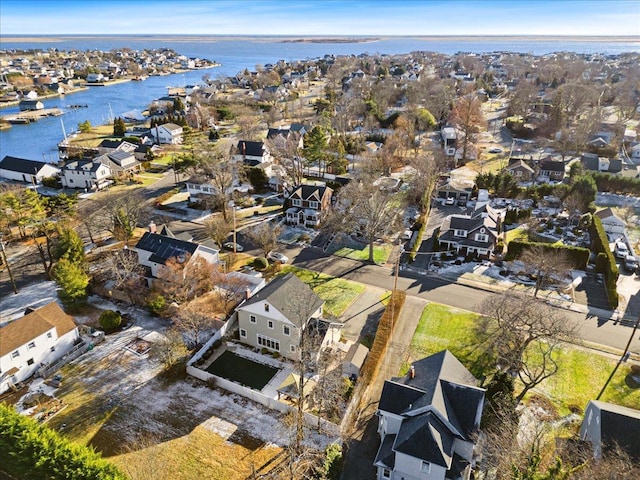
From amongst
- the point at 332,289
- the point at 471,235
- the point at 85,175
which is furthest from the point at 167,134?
the point at 471,235

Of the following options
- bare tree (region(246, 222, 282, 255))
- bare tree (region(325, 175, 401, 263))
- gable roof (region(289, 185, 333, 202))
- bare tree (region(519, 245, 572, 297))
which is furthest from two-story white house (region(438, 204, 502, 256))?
bare tree (region(246, 222, 282, 255))

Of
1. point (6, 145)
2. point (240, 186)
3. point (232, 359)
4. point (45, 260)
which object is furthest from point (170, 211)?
point (6, 145)

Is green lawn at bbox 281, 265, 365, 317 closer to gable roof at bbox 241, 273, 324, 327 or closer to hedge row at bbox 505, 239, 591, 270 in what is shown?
gable roof at bbox 241, 273, 324, 327

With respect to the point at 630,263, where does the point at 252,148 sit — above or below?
above

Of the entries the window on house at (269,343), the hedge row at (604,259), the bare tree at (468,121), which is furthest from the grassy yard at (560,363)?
the bare tree at (468,121)

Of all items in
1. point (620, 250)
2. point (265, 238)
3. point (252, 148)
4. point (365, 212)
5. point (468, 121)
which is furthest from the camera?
point (468, 121)

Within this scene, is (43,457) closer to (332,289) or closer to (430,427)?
(430,427)

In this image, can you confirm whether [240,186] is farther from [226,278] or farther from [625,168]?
[625,168]
